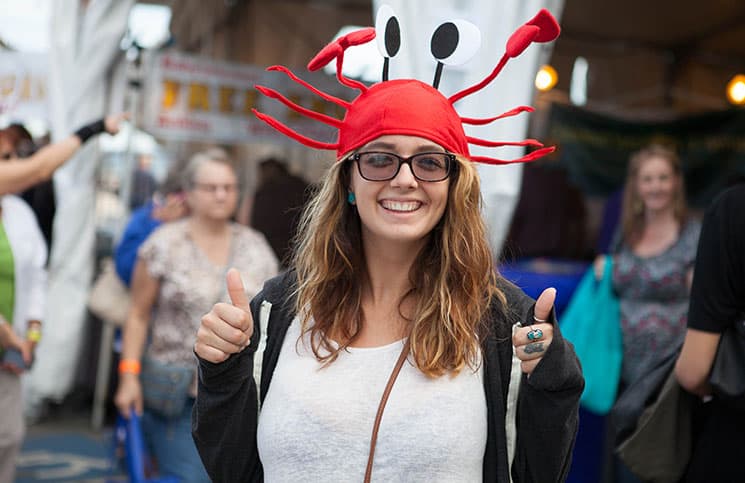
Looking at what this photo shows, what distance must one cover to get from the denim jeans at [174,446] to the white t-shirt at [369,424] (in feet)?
5.90

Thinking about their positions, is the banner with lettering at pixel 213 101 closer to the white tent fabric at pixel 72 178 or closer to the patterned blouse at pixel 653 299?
the white tent fabric at pixel 72 178

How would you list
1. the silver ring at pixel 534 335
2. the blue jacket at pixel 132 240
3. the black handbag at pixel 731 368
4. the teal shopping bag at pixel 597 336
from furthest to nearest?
the blue jacket at pixel 132 240
the teal shopping bag at pixel 597 336
the black handbag at pixel 731 368
the silver ring at pixel 534 335

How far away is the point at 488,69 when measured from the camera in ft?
12.1

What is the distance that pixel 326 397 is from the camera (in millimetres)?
1907

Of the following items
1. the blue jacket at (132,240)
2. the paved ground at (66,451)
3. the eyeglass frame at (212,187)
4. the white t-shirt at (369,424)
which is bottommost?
the paved ground at (66,451)

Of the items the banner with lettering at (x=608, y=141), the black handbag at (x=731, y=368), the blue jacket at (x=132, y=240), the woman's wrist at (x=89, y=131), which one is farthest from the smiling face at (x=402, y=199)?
the banner with lettering at (x=608, y=141)

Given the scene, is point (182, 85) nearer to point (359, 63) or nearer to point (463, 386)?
point (359, 63)

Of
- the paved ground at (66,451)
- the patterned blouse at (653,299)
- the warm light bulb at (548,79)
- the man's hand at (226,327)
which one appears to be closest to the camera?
the man's hand at (226,327)

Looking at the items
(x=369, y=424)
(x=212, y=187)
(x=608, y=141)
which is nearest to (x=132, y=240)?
(x=212, y=187)

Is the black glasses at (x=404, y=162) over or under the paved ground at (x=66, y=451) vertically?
over

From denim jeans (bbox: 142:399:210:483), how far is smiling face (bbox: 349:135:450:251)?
1937 millimetres

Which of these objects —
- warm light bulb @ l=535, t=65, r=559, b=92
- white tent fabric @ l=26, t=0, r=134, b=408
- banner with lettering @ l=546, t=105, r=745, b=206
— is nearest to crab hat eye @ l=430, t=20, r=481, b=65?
white tent fabric @ l=26, t=0, r=134, b=408

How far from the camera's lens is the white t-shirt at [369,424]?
6.04 feet

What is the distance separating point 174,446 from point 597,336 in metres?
2.16
